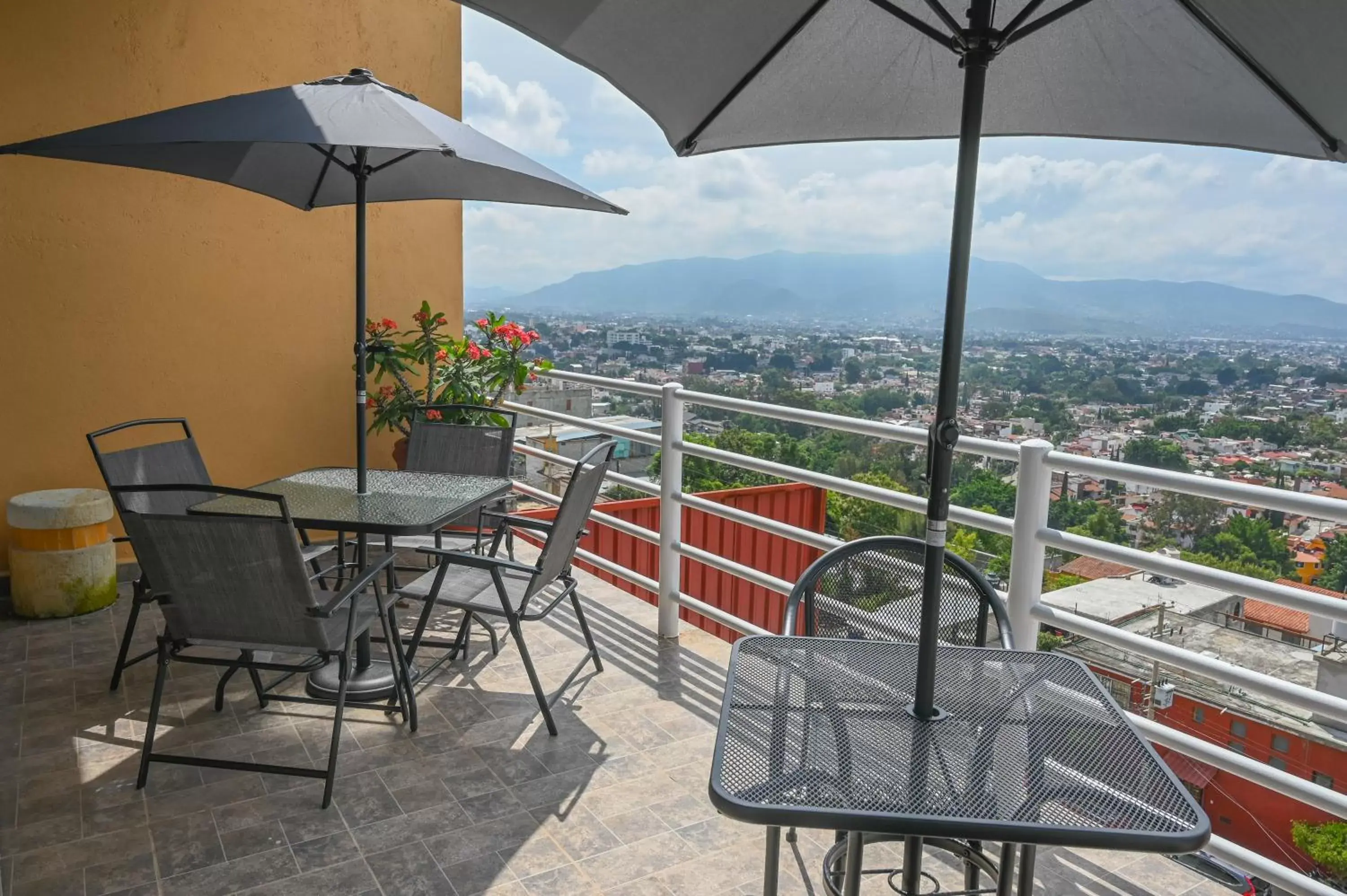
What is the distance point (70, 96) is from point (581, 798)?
440cm

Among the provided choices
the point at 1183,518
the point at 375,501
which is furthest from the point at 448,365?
the point at 1183,518

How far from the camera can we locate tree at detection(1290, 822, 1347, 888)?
2.59m

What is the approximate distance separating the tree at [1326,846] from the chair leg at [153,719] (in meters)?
3.40

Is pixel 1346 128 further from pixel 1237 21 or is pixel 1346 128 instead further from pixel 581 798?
pixel 581 798

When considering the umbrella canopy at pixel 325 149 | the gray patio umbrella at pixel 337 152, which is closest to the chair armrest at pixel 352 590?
the gray patio umbrella at pixel 337 152

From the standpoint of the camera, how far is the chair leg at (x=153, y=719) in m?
2.89

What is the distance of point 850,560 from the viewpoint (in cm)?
237

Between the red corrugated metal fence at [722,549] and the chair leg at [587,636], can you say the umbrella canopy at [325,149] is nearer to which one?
the chair leg at [587,636]

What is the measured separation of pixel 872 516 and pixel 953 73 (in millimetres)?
7183

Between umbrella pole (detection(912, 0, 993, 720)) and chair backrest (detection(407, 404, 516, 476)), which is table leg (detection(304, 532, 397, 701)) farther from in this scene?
umbrella pole (detection(912, 0, 993, 720))

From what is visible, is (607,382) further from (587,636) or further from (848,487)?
(848,487)

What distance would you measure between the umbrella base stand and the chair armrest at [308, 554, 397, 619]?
590mm

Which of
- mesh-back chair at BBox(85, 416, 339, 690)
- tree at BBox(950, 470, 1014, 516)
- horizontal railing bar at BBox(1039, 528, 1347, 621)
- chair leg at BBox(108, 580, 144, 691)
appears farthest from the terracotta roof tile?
chair leg at BBox(108, 580, 144, 691)

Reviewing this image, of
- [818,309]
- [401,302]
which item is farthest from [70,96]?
[818,309]
